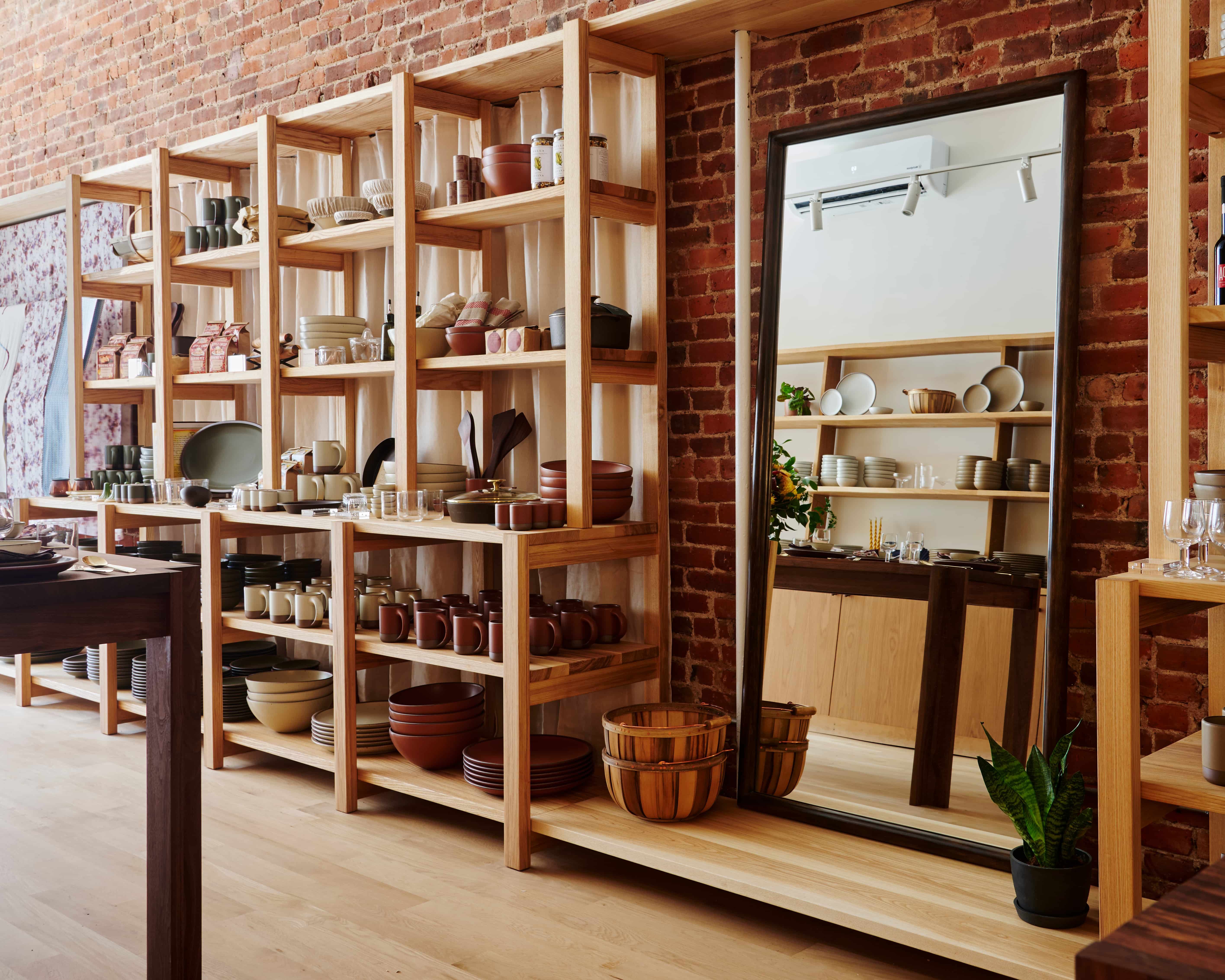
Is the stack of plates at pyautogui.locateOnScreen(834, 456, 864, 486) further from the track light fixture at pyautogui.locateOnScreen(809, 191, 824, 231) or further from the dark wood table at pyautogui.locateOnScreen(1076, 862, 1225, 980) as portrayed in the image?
the dark wood table at pyautogui.locateOnScreen(1076, 862, 1225, 980)

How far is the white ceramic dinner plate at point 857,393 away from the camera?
3.01 meters

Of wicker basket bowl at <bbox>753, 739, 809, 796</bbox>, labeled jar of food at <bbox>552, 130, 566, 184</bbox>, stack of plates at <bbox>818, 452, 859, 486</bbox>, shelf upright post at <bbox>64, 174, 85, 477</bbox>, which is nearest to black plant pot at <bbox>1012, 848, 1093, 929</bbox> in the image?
wicker basket bowl at <bbox>753, 739, 809, 796</bbox>

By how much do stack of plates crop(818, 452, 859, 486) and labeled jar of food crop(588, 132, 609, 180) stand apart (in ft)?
3.52

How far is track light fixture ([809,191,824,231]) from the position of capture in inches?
120

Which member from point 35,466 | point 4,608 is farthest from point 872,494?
point 35,466

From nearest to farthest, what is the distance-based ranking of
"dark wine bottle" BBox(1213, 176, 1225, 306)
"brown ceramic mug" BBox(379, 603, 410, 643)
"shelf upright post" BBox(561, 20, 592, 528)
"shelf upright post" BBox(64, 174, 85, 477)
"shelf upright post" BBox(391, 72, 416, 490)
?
"dark wine bottle" BBox(1213, 176, 1225, 306)
"shelf upright post" BBox(561, 20, 592, 528)
"brown ceramic mug" BBox(379, 603, 410, 643)
"shelf upright post" BBox(391, 72, 416, 490)
"shelf upright post" BBox(64, 174, 85, 477)

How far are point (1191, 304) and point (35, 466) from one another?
233 inches

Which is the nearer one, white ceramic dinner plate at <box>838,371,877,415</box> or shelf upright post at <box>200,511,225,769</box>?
white ceramic dinner plate at <box>838,371,877,415</box>

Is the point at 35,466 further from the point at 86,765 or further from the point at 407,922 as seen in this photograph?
the point at 407,922

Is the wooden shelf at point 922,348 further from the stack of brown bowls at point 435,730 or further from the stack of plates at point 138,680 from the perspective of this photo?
the stack of plates at point 138,680

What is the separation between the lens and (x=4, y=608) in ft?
6.38

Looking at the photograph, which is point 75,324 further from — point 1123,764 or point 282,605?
point 1123,764

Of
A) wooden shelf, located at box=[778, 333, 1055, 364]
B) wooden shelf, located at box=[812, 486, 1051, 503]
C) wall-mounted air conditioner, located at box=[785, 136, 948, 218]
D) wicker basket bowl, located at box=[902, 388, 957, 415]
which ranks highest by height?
wall-mounted air conditioner, located at box=[785, 136, 948, 218]

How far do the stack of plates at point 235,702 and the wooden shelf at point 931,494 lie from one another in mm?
2418
